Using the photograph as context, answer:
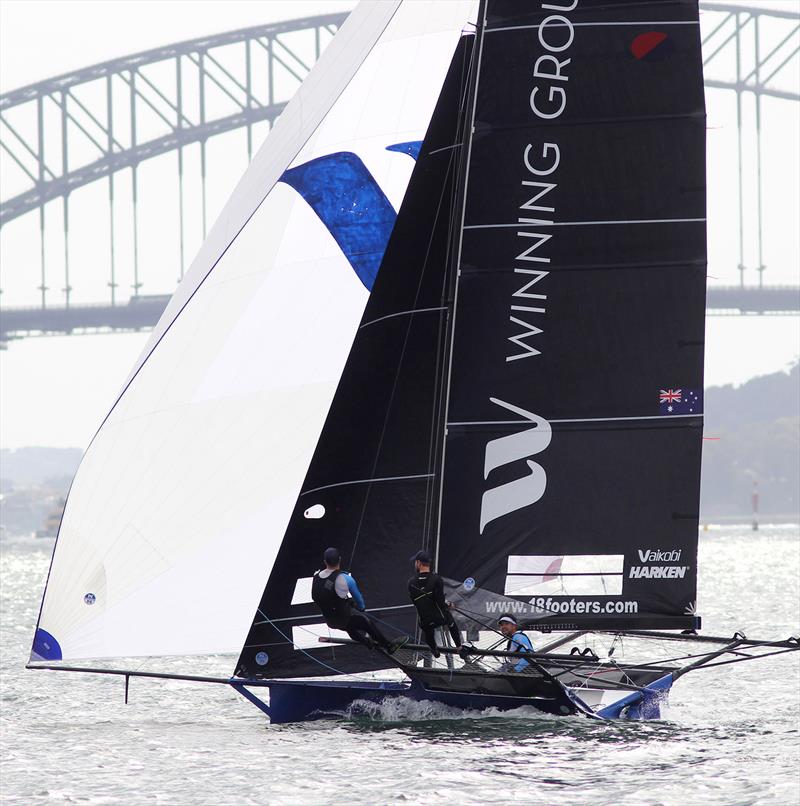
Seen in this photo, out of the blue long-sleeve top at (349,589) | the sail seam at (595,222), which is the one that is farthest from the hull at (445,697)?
the sail seam at (595,222)

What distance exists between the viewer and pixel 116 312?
45.6 meters

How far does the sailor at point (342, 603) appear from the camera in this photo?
7578 mm

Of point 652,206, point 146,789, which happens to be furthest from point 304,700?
point 652,206

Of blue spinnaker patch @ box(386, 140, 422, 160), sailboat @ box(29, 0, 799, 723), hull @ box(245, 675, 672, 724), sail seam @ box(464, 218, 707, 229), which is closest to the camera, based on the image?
hull @ box(245, 675, 672, 724)

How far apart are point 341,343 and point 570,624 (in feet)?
5.84

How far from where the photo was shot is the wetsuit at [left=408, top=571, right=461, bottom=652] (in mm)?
7551

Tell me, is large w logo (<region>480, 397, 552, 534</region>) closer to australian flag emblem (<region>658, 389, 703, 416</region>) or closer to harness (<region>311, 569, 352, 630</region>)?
australian flag emblem (<region>658, 389, 703, 416</region>)

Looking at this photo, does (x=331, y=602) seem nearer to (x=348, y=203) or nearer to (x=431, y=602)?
(x=431, y=602)

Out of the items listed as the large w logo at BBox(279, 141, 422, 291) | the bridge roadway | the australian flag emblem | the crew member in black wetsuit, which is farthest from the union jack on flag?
the bridge roadway

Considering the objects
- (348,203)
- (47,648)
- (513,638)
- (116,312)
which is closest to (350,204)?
(348,203)

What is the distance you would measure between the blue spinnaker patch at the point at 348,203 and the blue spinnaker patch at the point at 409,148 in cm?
20

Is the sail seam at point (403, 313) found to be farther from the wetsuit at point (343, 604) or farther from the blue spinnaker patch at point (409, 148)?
the wetsuit at point (343, 604)

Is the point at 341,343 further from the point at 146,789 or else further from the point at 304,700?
the point at 146,789

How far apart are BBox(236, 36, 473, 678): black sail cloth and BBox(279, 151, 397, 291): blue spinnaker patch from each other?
0.13 metres
